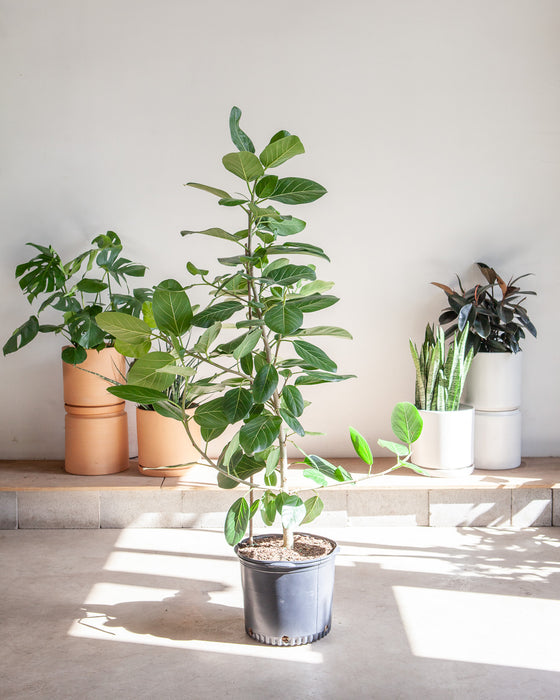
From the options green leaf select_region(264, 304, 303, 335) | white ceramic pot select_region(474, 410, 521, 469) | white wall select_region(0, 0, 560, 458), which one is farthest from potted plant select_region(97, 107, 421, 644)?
white wall select_region(0, 0, 560, 458)

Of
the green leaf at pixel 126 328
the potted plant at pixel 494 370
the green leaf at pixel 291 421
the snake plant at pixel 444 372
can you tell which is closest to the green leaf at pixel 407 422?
the green leaf at pixel 291 421

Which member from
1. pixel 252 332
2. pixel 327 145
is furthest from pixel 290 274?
pixel 327 145

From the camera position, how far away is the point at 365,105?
12.8 ft

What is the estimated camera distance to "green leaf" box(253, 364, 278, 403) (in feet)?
7.00

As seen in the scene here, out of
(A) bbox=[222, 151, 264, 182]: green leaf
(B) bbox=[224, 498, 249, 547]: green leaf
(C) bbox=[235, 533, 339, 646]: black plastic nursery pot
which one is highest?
(A) bbox=[222, 151, 264, 182]: green leaf

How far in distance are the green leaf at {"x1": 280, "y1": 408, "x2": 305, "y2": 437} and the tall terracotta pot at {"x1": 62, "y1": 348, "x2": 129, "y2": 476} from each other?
156cm

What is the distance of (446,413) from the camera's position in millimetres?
3523

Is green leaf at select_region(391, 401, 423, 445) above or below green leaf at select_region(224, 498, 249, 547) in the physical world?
above

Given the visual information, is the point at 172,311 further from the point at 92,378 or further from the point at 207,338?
the point at 92,378

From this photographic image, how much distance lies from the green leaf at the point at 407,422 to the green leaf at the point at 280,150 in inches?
32.4

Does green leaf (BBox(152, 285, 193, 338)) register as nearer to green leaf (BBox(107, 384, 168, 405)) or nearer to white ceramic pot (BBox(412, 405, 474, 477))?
green leaf (BBox(107, 384, 168, 405))

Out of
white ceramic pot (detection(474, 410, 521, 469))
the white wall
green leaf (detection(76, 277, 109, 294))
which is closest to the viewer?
green leaf (detection(76, 277, 109, 294))

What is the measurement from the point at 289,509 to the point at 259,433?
A: 27cm

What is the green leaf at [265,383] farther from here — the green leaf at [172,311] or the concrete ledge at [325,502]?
the concrete ledge at [325,502]
